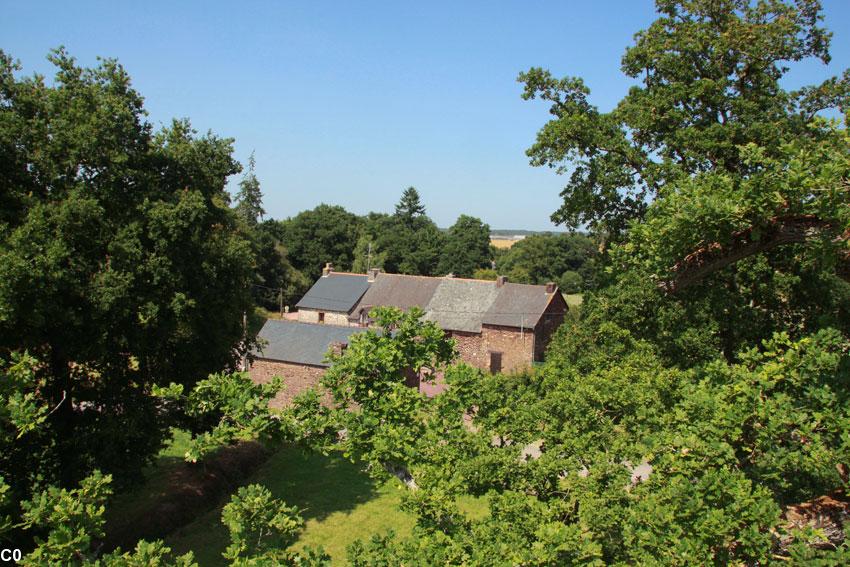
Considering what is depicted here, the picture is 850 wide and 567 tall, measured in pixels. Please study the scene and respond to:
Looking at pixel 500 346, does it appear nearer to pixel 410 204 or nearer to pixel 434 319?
pixel 434 319

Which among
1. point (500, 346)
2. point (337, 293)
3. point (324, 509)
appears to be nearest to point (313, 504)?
point (324, 509)

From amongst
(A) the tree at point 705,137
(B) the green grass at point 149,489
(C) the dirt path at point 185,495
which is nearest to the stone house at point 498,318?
(C) the dirt path at point 185,495

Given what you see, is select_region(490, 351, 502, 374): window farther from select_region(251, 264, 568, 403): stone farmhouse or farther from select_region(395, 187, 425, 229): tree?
select_region(395, 187, 425, 229): tree

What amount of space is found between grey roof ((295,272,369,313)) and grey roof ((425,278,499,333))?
8.16 meters

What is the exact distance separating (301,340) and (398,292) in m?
20.0

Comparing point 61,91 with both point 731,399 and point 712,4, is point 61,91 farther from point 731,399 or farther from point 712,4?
point 712,4

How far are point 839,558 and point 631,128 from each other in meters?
13.7

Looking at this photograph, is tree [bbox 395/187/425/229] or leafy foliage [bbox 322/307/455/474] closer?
leafy foliage [bbox 322/307/455/474]

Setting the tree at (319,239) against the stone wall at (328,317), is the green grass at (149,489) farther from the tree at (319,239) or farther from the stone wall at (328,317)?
the tree at (319,239)

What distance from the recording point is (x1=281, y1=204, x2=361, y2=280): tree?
234 ft

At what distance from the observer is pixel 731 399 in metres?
6.91

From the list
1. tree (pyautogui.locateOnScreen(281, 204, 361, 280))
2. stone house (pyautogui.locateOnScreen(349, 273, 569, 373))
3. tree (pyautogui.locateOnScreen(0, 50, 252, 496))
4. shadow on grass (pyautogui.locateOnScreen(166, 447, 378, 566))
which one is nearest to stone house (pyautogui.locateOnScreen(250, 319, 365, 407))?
shadow on grass (pyautogui.locateOnScreen(166, 447, 378, 566))

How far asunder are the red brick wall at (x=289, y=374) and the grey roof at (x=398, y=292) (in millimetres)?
18439

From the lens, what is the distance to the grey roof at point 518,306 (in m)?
40.4
